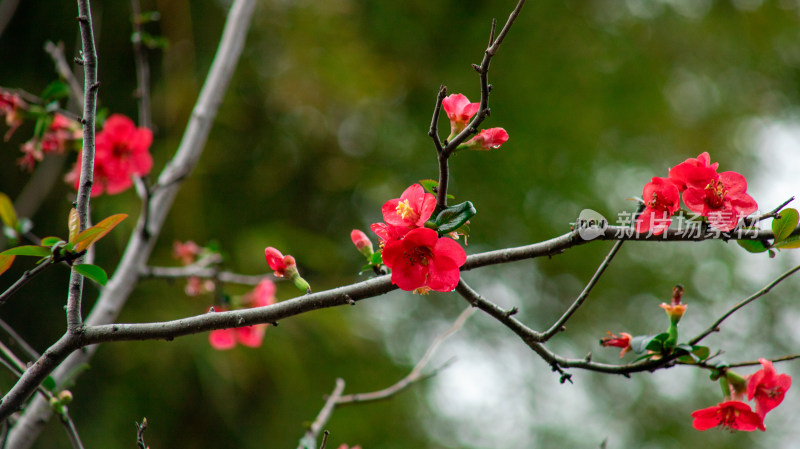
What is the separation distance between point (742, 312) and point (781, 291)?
230mm

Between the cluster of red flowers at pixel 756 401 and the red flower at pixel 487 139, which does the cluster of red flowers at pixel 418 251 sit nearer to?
the red flower at pixel 487 139

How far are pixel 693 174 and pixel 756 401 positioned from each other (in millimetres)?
245

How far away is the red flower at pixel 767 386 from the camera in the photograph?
563mm

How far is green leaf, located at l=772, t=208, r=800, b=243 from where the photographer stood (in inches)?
19.5

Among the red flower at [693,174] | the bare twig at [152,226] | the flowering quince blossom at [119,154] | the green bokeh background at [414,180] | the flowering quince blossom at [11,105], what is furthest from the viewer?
the green bokeh background at [414,180]

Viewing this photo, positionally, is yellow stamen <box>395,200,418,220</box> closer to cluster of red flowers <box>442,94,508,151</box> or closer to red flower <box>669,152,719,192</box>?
cluster of red flowers <box>442,94,508,151</box>

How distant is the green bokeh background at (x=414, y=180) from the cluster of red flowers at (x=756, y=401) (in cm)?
112

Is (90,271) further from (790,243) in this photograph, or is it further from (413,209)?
(790,243)

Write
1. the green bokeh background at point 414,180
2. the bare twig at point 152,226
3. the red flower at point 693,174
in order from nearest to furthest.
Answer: the red flower at point 693,174 → the bare twig at point 152,226 → the green bokeh background at point 414,180

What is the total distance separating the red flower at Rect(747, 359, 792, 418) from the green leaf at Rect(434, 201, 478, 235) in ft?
1.11

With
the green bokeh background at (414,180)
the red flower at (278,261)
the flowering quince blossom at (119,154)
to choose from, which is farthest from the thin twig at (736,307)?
the green bokeh background at (414,180)

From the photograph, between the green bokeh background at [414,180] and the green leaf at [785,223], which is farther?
the green bokeh background at [414,180]

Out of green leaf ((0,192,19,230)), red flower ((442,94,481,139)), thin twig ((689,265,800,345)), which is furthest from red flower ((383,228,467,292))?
green leaf ((0,192,19,230))

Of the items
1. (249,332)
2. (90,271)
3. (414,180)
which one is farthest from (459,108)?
(414,180)
